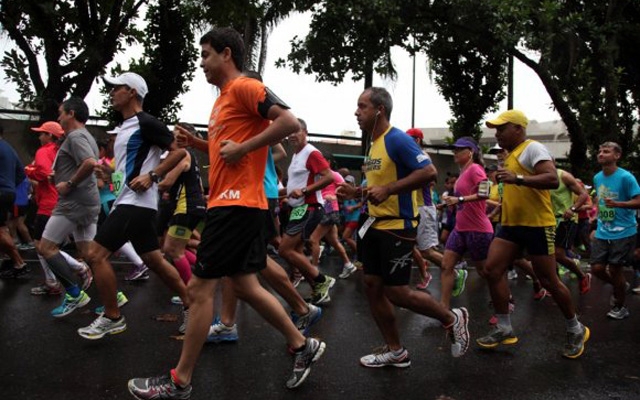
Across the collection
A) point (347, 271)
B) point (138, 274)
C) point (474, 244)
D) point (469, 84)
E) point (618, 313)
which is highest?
point (469, 84)

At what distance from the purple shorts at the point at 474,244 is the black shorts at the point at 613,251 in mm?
1656

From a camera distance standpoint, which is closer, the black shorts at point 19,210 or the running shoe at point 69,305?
the running shoe at point 69,305

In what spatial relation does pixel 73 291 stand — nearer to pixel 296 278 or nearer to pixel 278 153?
pixel 278 153

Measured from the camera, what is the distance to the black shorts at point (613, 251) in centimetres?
666

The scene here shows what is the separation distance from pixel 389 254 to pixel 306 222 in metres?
2.47

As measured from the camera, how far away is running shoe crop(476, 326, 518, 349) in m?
4.93

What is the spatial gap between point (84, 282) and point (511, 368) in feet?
14.5

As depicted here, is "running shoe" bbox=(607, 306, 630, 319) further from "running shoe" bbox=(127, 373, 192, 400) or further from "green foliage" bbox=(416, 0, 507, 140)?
"green foliage" bbox=(416, 0, 507, 140)

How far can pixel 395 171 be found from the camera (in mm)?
4195

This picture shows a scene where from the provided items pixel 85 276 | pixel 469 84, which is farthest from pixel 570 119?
pixel 85 276

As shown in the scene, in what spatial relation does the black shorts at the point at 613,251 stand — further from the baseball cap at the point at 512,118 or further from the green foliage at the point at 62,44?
the green foliage at the point at 62,44

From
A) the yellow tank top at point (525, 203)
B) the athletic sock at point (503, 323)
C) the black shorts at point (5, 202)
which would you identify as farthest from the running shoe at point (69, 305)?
the yellow tank top at point (525, 203)

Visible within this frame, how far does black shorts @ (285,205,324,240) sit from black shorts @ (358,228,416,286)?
7.16 feet

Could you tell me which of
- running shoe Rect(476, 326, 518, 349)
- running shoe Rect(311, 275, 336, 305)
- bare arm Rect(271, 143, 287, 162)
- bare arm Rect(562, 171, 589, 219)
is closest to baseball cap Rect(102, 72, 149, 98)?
bare arm Rect(271, 143, 287, 162)
